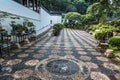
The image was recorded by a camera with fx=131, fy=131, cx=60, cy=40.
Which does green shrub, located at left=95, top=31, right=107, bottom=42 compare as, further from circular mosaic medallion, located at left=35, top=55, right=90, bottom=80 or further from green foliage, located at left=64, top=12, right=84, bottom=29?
green foliage, located at left=64, top=12, right=84, bottom=29

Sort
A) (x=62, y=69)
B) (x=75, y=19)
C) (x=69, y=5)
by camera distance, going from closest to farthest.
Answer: (x=62, y=69), (x=75, y=19), (x=69, y=5)

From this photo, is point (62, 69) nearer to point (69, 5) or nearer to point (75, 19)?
point (75, 19)

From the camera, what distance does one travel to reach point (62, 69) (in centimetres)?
382

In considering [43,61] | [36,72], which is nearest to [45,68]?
[36,72]

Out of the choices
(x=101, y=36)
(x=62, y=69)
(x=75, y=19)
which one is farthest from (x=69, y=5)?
(x=62, y=69)

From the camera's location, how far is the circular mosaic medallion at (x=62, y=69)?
Answer: 336 cm

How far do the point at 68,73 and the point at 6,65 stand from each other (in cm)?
196

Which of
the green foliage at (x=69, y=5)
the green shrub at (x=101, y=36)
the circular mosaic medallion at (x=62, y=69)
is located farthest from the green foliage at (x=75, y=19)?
the circular mosaic medallion at (x=62, y=69)

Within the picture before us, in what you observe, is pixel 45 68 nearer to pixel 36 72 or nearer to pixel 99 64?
pixel 36 72

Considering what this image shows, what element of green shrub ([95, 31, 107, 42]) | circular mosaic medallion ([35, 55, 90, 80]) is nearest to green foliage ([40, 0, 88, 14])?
green shrub ([95, 31, 107, 42])

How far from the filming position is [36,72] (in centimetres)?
359

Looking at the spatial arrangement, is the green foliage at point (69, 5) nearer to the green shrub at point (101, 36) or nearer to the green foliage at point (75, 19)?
the green foliage at point (75, 19)

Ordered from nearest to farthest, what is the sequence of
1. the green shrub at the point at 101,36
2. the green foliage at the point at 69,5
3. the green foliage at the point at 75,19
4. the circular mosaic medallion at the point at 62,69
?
the circular mosaic medallion at the point at 62,69 → the green shrub at the point at 101,36 → the green foliage at the point at 75,19 → the green foliage at the point at 69,5

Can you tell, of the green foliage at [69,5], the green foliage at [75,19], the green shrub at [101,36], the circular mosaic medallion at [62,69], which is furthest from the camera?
the green foliage at [69,5]
